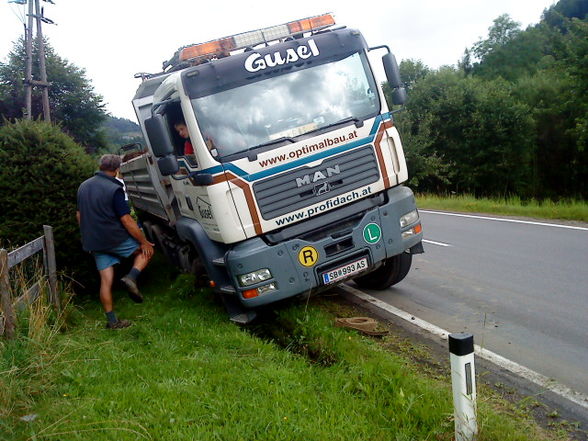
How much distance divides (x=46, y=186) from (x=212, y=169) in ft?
9.26

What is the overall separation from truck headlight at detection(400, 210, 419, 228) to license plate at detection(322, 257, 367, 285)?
2.05 feet

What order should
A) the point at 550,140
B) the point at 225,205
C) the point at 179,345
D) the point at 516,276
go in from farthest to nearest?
the point at 550,140 → the point at 516,276 → the point at 225,205 → the point at 179,345

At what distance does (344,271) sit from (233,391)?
89.5 inches

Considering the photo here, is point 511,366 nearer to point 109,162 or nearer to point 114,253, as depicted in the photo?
point 114,253

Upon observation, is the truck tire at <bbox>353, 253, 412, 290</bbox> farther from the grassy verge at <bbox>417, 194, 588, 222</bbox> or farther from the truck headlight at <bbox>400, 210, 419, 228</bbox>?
the grassy verge at <bbox>417, 194, 588, 222</bbox>

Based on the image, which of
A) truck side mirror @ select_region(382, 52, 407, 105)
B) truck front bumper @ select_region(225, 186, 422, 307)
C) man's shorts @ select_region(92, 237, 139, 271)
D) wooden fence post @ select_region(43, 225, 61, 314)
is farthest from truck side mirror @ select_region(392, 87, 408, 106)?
wooden fence post @ select_region(43, 225, 61, 314)

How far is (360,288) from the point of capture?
7.74 meters

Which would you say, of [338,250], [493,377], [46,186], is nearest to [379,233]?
[338,250]

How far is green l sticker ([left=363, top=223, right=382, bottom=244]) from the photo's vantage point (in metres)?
6.09

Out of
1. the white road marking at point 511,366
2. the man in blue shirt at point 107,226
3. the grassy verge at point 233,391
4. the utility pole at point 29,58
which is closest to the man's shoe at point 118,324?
the man in blue shirt at point 107,226

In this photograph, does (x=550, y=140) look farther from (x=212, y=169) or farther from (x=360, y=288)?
(x=212, y=169)

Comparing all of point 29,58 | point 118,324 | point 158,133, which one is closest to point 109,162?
point 158,133

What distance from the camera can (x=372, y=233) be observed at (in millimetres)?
6129

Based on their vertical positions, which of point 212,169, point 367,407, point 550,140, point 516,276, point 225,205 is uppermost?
point 212,169
